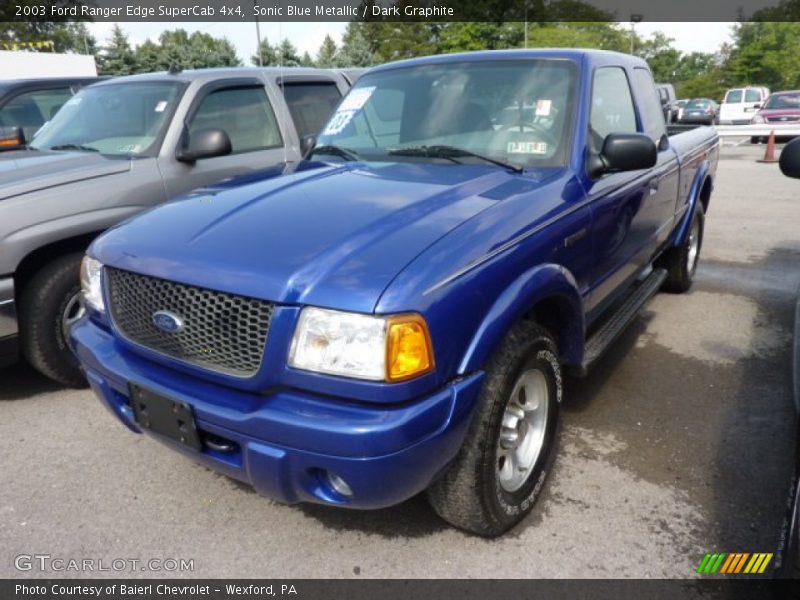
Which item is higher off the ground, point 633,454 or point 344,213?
point 344,213

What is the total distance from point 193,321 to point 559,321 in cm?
157

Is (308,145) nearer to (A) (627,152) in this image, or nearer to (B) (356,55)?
(A) (627,152)

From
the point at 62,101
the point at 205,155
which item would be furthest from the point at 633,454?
the point at 62,101

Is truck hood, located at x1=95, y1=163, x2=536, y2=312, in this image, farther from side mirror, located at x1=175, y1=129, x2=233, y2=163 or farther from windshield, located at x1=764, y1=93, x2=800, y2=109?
windshield, located at x1=764, y1=93, x2=800, y2=109

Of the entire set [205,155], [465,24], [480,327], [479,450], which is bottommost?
[479,450]

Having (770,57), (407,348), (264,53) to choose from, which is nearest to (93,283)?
(407,348)

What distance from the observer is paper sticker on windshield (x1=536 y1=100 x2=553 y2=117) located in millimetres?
3043

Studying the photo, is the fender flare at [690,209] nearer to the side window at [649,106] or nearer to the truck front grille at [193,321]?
the side window at [649,106]

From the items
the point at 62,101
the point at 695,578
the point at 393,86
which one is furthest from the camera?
the point at 62,101

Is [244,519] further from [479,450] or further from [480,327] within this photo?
[480,327]

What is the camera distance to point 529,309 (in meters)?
2.43

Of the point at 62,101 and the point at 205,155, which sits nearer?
the point at 205,155

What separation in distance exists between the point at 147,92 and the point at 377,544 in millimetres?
3723

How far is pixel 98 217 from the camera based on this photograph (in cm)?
374
